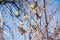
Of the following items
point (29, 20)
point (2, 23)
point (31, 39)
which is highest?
point (29, 20)

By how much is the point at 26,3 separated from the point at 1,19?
7.80 feet

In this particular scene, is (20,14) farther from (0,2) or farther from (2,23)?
(2,23)

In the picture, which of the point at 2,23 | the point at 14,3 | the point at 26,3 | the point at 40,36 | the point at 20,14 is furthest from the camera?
the point at 2,23

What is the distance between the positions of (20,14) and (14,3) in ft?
4.86

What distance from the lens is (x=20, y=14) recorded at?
3.91m

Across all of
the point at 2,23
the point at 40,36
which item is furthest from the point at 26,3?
the point at 2,23

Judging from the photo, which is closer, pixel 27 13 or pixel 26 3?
pixel 27 13

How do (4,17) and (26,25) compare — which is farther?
(4,17)

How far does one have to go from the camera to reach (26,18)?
3549mm

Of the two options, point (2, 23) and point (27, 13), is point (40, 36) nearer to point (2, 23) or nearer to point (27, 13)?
point (27, 13)

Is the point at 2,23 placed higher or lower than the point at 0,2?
lower

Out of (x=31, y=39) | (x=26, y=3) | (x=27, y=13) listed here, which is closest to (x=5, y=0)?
(x=26, y=3)

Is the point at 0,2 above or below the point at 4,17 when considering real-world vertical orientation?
above

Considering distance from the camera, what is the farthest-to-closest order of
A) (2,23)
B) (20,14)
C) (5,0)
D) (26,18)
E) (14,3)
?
(2,23) < (5,0) < (14,3) < (20,14) < (26,18)
